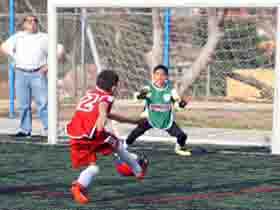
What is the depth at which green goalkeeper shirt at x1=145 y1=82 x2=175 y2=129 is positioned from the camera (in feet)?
36.7

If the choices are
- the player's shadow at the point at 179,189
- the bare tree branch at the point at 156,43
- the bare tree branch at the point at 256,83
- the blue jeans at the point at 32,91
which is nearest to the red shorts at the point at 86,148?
the player's shadow at the point at 179,189

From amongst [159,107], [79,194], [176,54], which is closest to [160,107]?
[159,107]

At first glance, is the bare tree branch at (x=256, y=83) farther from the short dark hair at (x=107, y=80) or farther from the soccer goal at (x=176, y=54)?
the short dark hair at (x=107, y=80)

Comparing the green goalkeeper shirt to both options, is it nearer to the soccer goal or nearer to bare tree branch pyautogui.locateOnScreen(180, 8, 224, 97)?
the soccer goal

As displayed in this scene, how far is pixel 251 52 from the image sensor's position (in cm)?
1530

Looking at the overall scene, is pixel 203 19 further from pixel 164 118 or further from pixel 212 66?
pixel 164 118

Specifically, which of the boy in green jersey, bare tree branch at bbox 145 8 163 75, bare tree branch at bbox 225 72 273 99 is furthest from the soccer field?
bare tree branch at bbox 145 8 163 75

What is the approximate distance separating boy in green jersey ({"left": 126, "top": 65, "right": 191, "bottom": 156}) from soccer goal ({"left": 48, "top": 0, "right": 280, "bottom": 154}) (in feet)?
7.81

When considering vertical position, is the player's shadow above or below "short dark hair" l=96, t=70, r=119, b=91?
below

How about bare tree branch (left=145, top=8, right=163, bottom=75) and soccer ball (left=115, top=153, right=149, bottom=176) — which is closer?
soccer ball (left=115, top=153, right=149, bottom=176)

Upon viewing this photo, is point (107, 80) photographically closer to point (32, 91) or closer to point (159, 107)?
point (159, 107)

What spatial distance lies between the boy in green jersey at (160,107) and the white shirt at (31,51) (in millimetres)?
2064

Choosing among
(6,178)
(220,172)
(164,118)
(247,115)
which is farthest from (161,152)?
(247,115)

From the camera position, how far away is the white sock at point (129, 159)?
7980 millimetres
